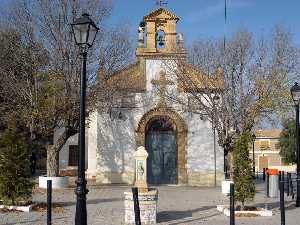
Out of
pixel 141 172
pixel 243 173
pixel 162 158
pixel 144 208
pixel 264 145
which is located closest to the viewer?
pixel 144 208

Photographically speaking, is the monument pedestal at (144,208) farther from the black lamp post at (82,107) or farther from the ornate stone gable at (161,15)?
the ornate stone gable at (161,15)

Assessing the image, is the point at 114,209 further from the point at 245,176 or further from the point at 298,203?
the point at 298,203

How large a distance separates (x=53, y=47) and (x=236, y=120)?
842cm

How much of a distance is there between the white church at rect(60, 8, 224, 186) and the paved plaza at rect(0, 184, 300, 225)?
3377 millimetres

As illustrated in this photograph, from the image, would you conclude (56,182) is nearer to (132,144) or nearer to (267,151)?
(132,144)

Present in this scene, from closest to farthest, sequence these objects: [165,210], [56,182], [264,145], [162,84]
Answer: [165,210] < [56,182] < [162,84] < [264,145]

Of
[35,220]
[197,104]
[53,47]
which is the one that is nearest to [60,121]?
[53,47]

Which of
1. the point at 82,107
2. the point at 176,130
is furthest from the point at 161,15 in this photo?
the point at 82,107

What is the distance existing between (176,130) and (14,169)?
11591 mm

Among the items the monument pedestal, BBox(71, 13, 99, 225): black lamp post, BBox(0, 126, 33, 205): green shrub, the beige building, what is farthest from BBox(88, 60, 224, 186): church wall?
the beige building

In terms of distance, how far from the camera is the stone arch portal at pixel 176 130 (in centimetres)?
2311

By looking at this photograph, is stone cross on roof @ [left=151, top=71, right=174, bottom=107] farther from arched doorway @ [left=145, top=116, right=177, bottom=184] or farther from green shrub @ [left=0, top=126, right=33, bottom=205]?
green shrub @ [left=0, top=126, right=33, bottom=205]

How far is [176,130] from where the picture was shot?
23312 millimetres

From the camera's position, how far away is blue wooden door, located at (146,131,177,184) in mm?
23141
